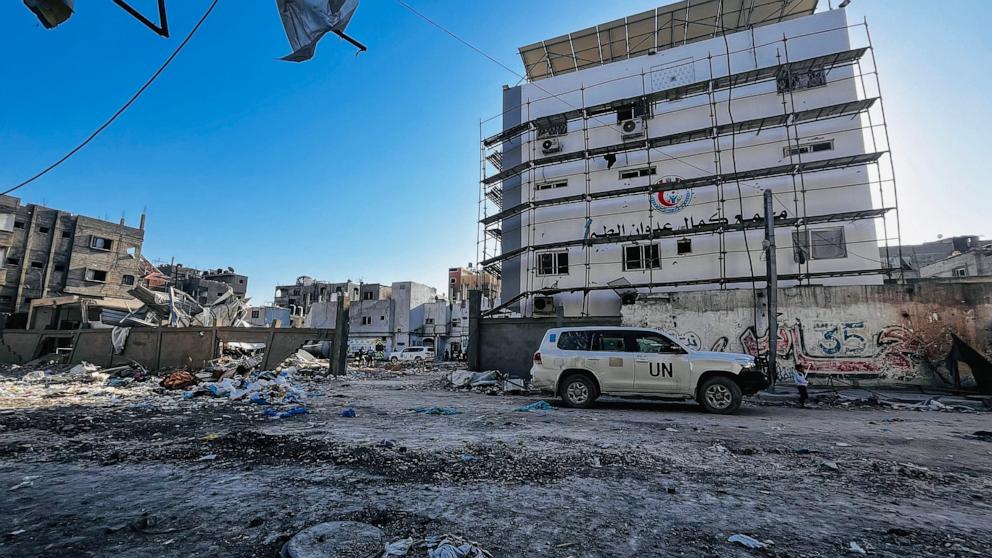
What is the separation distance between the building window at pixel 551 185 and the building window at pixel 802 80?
10.4 m

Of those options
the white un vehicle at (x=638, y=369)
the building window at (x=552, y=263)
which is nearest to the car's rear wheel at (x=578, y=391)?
the white un vehicle at (x=638, y=369)

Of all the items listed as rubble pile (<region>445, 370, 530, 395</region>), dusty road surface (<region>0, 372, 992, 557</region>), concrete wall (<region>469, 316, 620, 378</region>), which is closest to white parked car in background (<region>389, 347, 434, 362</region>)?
concrete wall (<region>469, 316, 620, 378</region>)

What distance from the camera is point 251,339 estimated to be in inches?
620

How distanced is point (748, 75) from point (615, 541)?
22.1 meters

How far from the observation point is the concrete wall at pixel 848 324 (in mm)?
12445

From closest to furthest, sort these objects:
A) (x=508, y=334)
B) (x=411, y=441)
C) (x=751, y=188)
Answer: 1. (x=411, y=441)
2. (x=508, y=334)
3. (x=751, y=188)

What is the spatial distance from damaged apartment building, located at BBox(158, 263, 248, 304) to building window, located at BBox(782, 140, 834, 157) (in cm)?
5722

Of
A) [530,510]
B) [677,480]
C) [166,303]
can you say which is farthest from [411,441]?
[166,303]

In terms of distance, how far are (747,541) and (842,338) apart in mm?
14672

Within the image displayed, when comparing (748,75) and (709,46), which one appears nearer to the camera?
(748,75)

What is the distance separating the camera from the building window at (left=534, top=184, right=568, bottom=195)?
22.2m

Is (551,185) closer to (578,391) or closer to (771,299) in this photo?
(771,299)

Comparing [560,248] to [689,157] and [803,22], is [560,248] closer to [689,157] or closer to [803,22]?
[689,157]

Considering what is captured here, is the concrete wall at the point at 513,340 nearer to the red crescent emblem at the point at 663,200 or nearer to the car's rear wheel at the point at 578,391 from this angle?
the car's rear wheel at the point at 578,391
